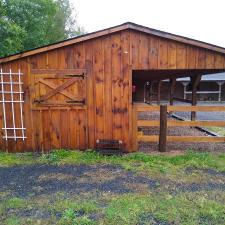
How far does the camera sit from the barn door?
7.14 meters

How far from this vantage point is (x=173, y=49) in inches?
277

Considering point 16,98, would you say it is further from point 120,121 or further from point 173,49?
point 173,49

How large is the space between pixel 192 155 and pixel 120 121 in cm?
198

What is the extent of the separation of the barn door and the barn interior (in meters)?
3.01

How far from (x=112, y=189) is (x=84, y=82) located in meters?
3.19

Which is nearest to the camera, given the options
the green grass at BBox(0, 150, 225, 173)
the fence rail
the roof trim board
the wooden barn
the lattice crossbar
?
the green grass at BBox(0, 150, 225, 173)

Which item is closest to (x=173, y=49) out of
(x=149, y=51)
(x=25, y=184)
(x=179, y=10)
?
(x=149, y=51)

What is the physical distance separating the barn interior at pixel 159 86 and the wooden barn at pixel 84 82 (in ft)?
→ 8.17

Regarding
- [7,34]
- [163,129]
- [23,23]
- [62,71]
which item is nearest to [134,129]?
[163,129]

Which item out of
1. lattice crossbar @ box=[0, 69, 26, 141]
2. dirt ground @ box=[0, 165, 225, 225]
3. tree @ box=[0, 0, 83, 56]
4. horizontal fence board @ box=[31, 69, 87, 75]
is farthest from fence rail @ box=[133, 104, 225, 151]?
tree @ box=[0, 0, 83, 56]

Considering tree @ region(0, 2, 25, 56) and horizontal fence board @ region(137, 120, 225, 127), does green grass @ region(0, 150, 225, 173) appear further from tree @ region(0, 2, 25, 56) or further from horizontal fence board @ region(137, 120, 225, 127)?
tree @ region(0, 2, 25, 56)

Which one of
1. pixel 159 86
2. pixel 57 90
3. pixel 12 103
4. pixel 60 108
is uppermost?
pixel 159 86

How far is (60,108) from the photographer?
7258 mm

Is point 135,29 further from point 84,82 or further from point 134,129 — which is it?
point 134,129
